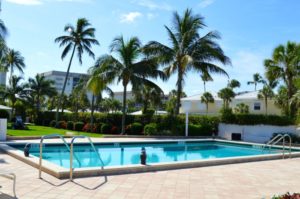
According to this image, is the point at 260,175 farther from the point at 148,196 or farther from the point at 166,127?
the point at 166,127

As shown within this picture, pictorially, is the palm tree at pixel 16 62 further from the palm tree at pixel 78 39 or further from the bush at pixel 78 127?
the bush at pixel 78 127

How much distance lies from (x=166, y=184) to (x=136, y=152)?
29.2ft

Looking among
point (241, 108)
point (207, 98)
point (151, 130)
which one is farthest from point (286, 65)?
point (207, 98)

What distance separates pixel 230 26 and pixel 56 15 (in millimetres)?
8682

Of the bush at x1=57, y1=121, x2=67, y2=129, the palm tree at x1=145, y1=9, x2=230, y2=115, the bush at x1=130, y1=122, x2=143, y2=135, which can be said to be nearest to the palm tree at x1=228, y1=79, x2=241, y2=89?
the palm tree at x1=145, y1=9, x2=230, y2=115

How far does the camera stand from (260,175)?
9914mm

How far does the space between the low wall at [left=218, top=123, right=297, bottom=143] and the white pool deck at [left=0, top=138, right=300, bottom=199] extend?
13906mm

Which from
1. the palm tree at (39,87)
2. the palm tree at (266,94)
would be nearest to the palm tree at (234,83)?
the palm tree at (266,94)

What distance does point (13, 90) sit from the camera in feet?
134

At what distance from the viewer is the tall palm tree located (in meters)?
25.2

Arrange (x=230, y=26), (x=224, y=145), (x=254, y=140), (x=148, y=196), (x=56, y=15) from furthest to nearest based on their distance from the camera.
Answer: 1. (x=254, y=140)
2. (x=224, y=145)
3. (x=230, y=26)
4. (x=56, y=15)
5. (x=148, y=196)

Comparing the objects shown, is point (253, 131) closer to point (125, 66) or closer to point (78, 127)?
point (125, 66)

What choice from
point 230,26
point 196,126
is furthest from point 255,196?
point 196,126

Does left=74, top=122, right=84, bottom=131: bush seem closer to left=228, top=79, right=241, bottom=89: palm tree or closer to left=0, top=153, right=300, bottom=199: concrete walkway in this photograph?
left=0, top=153, right=300, bottom=199: concrete walkway
